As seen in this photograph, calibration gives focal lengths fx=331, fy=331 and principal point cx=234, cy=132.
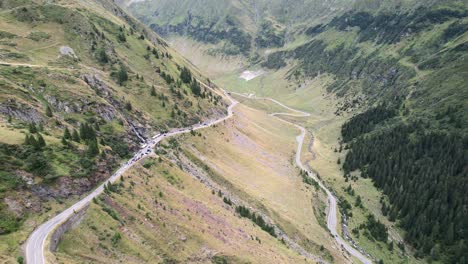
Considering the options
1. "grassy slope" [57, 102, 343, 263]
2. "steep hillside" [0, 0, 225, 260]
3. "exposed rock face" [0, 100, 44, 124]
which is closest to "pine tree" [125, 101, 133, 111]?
"steep hillside" [0, 0, 225, 260]

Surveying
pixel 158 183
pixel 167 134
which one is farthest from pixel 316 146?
pixel 158 183

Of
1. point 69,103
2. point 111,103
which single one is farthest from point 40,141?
point 111,103

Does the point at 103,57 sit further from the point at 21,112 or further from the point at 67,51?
the point at 21,112

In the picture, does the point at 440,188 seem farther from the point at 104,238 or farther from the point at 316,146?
the point at 104,238

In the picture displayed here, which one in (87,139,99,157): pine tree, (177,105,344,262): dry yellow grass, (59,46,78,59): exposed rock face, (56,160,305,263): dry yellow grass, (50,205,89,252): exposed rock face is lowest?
(177,105,344,262): dry yellow grass

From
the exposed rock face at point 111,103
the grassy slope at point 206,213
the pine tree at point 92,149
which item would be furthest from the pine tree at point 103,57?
the pine tree at point 92,149

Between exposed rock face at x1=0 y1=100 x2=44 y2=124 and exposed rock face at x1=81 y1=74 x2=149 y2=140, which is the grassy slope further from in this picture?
exposed rock face at x1=0 y1=100 x2=44 y2=124

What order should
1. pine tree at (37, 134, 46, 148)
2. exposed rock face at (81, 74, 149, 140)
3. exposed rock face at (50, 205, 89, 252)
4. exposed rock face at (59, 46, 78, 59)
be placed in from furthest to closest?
exposed rock face at (59, 46, 78, 59), exposed rock face at (81, 74, 149, 140), pine tree at (37, 134, 46, 148), exposed rock face at (50, 205, 89, 252)

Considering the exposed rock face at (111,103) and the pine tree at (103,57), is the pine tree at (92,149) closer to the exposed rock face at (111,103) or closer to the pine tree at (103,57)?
the exposed rock face at (111,103)
